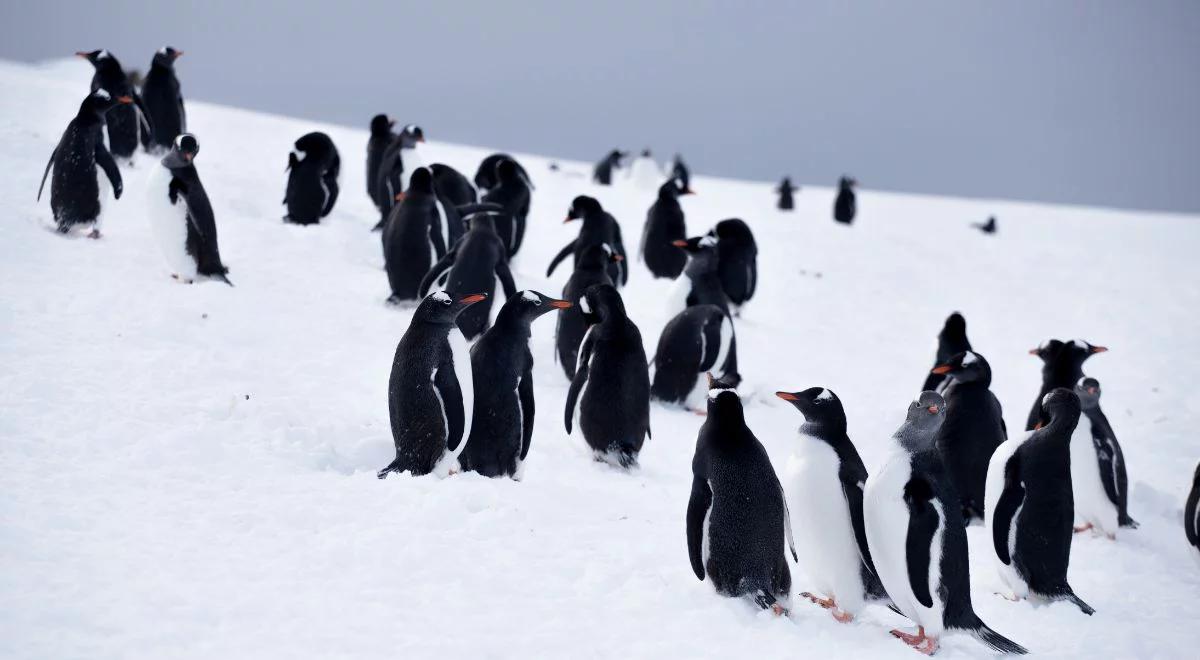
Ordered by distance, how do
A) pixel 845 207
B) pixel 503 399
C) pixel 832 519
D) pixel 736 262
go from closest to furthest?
pixel 832 519
pixel 503 399
pixel 736 262
pixel 845 207

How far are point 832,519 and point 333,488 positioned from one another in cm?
201

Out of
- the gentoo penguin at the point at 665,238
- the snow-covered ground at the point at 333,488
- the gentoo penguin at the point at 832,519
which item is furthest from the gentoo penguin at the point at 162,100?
the gentoo penguin at the point at 832,519

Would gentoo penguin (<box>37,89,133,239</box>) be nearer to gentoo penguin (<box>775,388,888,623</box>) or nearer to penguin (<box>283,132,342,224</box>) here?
penguin (<box>283,132,342,224</box>)

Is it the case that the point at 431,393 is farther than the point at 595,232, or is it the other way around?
the point at 595,232

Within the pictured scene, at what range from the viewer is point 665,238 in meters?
11.5

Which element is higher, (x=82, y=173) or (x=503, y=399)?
(x=82, y=173)

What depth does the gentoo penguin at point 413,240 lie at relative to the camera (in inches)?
305

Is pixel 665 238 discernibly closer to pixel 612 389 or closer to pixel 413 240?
pixel 413 240

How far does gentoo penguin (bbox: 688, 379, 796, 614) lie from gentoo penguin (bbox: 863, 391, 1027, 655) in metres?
0.38

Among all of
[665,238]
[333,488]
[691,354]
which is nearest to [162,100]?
[665,238]

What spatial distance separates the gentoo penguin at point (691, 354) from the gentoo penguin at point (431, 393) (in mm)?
2618

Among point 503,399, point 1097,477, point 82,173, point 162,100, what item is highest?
point 162,100

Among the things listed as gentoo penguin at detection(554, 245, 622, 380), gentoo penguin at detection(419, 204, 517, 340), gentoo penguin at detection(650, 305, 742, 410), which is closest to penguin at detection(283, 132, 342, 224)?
gentoo penguin at detection(419, 204, 517, 340)

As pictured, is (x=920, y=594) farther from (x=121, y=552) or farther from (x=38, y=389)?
(x=38, y=389)
